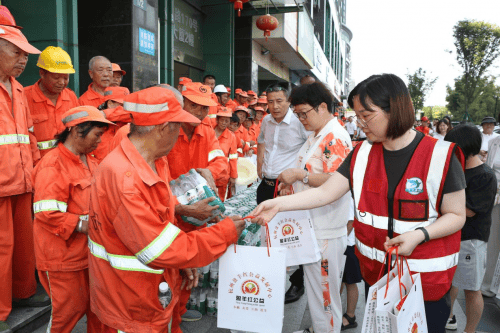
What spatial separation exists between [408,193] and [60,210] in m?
2.18

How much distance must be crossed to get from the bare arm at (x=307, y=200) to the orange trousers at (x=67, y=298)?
4.58 feet

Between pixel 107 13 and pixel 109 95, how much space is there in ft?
10.1

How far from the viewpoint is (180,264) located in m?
1.89

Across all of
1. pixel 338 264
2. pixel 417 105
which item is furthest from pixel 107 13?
pixel 417 105

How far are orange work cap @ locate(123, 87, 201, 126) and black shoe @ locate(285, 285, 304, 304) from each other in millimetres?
2916

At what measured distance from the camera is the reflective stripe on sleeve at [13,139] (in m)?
3.17

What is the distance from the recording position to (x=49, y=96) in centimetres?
413

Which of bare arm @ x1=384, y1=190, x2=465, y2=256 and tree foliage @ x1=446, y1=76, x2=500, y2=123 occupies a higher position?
tree foliage @ x1=446, y1=76, x2=500, y2=123

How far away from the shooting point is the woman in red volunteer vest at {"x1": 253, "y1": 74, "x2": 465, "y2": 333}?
1.84 m

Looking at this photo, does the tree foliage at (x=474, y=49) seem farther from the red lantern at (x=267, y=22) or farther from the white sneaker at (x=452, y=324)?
the white sneaker at (x=452, y=324)

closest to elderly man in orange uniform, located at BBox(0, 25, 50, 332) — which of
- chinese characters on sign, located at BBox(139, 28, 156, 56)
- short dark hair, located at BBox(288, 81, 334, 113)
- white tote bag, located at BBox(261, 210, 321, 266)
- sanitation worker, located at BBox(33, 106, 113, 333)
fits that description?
sanitation worker, located at BBox(33, 106, 113, 333)

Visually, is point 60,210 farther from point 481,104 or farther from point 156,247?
point 481,104

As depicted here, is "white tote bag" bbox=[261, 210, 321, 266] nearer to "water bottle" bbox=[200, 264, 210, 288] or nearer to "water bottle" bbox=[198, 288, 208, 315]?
"water bottle" bbox=[200, 264, 210, 288]

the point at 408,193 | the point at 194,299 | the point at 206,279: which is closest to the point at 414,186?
→ the point at 408,193
